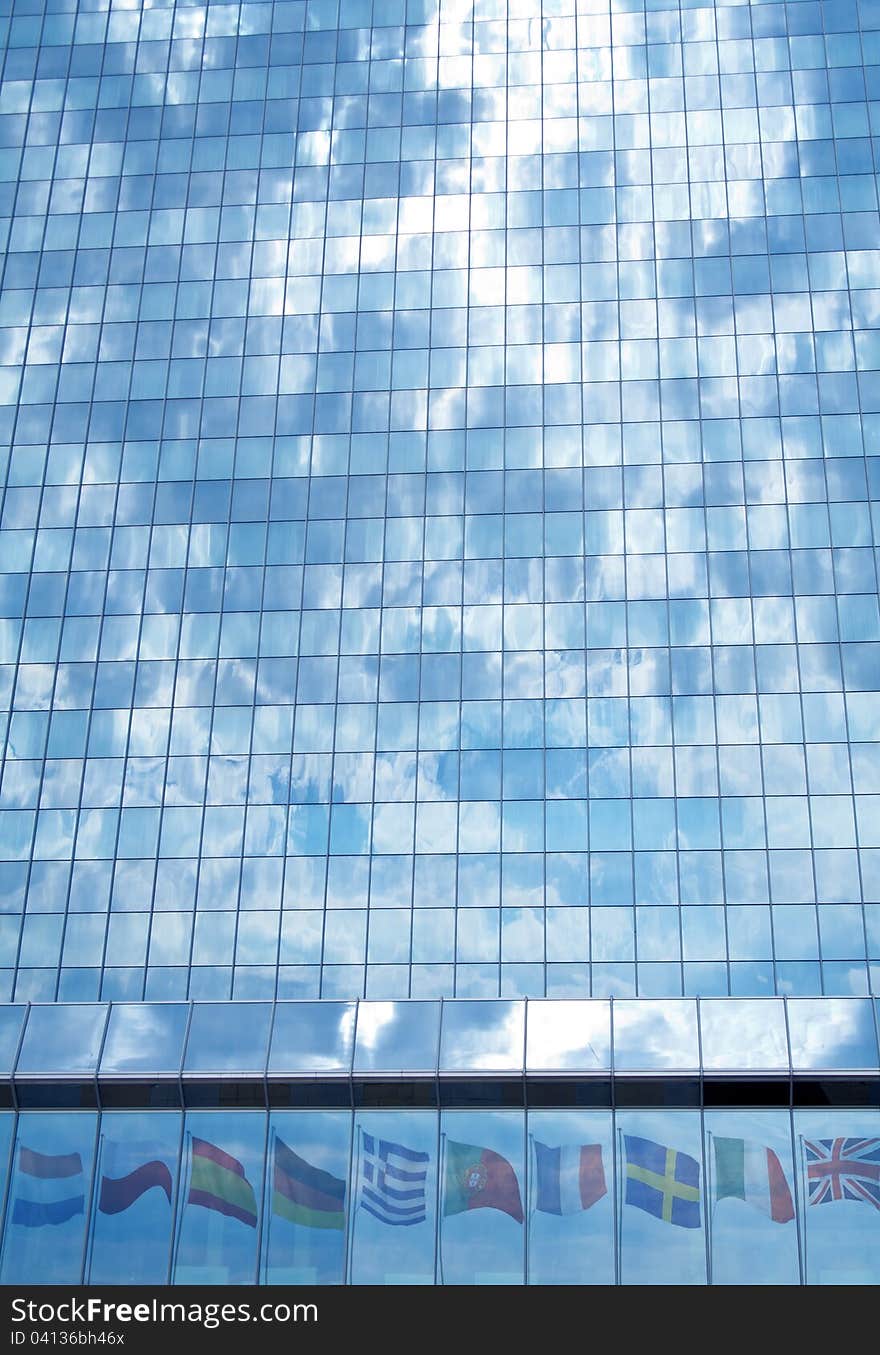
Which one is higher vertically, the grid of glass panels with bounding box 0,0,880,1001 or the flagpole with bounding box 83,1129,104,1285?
the grid of glass panels with bounding box 0,0,880,1001

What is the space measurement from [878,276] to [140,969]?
138 feet

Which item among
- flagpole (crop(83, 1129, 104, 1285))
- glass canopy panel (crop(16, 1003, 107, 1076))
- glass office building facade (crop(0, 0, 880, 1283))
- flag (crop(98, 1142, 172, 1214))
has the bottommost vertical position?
flagpole (crop(83, 1129, 104, 1285))

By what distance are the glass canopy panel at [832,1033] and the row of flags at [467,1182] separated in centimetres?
249

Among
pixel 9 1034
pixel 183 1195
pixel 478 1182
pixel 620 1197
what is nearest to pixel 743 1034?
pixel 620 1197

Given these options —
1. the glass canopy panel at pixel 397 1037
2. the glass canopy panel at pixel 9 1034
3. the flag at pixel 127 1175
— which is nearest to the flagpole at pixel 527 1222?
the glass canopy panel at pixel 397 1037

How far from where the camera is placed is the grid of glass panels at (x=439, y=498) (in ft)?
186

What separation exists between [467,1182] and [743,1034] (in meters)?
10.4

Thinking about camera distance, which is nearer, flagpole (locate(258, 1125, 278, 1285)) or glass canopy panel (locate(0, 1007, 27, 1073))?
flagpole (locate(258, 1125, 278, 1285))

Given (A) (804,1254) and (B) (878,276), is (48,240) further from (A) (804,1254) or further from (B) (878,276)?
(A) (804,1254)

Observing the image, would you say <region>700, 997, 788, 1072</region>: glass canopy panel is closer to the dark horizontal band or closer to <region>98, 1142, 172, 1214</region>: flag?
the dark horizontal band

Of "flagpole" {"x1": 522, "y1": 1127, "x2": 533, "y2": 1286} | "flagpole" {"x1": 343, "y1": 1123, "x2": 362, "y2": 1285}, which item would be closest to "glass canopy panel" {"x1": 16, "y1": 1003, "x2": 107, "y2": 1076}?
"flagpole" {"x1": 343, "y1": 1123, "x2": 362, "y2": 1285}

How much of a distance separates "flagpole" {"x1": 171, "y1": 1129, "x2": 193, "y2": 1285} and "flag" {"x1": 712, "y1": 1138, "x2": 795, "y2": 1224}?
666 inches

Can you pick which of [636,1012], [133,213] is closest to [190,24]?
[133,213]

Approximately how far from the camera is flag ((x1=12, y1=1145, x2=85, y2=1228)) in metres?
48.8
